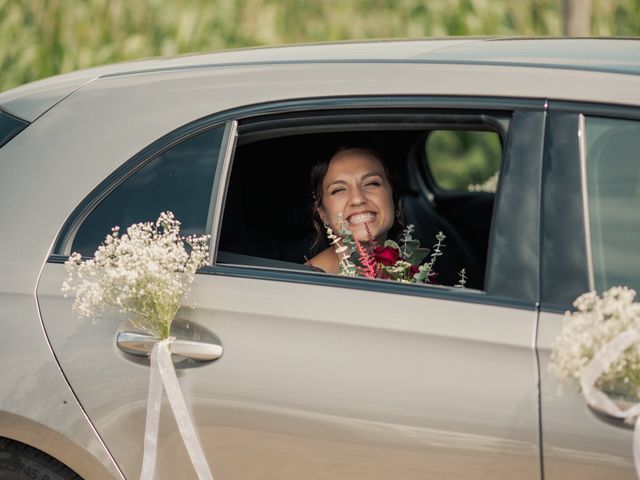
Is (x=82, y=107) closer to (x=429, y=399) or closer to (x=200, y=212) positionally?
(x=200, y=212)

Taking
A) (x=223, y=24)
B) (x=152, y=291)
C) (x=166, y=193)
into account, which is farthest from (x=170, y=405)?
(x=223, y=24)

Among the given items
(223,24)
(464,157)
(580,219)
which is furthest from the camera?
(464,157)

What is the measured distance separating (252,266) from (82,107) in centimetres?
70

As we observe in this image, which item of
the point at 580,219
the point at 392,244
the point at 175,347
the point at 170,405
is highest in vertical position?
the point at 392,244

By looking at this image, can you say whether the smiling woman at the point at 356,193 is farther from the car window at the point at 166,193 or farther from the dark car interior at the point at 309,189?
the car window at the point at 166,193

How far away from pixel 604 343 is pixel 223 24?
655 cm

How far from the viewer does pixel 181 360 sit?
2678 mm

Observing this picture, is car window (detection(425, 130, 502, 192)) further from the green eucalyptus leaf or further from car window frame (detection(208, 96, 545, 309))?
car window frame (detection(208, 96, 545, 309))

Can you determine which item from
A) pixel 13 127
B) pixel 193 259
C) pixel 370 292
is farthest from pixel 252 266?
pixel 13 127

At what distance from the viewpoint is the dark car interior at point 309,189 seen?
9.09 feet

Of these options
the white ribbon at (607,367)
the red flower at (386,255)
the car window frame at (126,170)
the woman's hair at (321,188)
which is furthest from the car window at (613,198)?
the woman's hair at (321,188)

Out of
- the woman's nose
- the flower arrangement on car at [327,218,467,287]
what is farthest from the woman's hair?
the flower arrangement on car at [327,218,467,287]

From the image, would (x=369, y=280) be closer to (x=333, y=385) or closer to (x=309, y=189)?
A: (x=333, y=385)

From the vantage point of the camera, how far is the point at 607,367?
223cm
